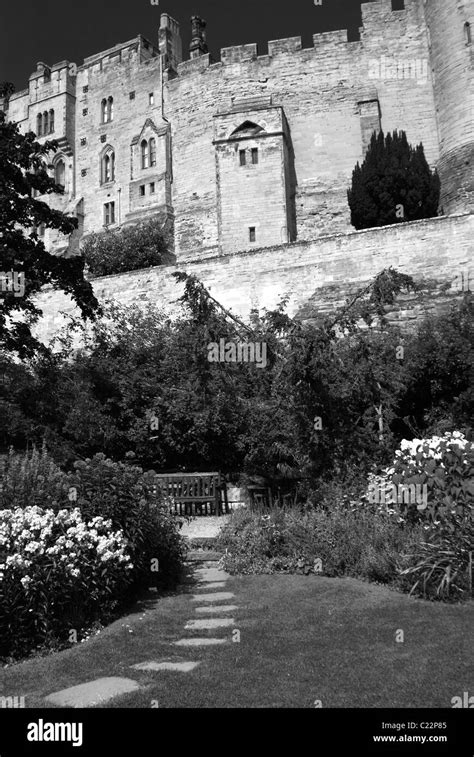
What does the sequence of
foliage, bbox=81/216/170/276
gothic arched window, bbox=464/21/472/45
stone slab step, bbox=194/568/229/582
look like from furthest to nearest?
1. foliage, bbox=81/216/170/276
2. gothic arched window, bbox=464/21/472/45
3. stone slab step, bbox=194/568/229/582

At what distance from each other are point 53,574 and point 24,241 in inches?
502

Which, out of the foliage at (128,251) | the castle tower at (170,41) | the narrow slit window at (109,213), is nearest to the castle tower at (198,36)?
the castle tower at (170,41)

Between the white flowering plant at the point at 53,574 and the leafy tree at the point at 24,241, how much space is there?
35.4ft

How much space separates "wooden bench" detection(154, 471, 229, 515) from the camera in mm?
13555

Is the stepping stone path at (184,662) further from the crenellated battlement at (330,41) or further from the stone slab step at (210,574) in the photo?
the crenellated battlement at (330,41)

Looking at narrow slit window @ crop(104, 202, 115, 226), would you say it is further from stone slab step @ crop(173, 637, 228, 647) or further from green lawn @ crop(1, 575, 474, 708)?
stone slab step @ crop(173, 637, 228, 647)

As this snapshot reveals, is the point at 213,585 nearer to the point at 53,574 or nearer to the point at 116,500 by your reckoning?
the point at 116,500

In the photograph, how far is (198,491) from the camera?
45.3ft

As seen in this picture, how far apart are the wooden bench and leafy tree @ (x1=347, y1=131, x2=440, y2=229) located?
15775mm

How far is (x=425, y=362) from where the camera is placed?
607 inches

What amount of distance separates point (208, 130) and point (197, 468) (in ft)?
86.1

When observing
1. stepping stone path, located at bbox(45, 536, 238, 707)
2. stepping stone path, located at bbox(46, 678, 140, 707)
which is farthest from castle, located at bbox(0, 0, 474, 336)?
stepping stone path, located at bbox(46, 678, 140, 707)

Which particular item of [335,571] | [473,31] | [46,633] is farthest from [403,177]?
→ [46,633]
